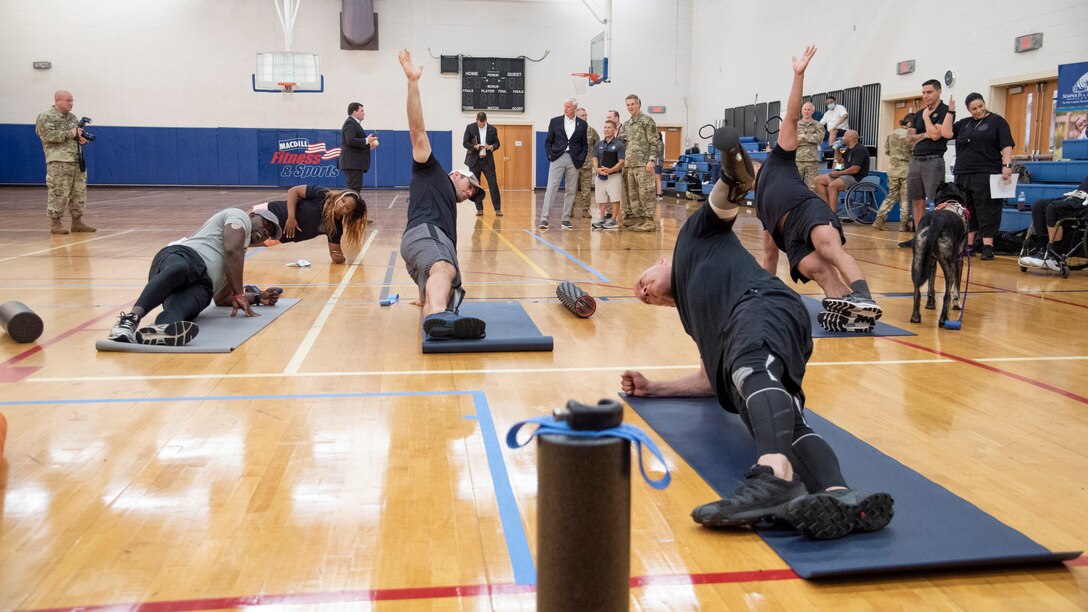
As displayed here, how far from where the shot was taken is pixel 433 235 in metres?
5.80

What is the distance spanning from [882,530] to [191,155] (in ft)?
81.7

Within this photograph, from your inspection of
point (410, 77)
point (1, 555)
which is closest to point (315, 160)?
point (410, 77)

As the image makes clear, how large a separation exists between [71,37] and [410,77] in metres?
22.0

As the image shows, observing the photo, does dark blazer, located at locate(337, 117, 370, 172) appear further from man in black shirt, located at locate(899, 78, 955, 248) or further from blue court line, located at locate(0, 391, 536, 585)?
blue court line, located at locate(0, 391, 536, 585)

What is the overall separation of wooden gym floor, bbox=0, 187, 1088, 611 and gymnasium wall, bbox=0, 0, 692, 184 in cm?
1853

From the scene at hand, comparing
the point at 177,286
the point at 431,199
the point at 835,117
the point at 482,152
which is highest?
the point at 835,117

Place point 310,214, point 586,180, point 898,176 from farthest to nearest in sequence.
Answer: point 586,180 → point 898,176 → point 310,214

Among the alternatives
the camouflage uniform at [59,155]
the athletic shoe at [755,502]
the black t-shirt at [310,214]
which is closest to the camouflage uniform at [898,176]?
the black t-shirt at [310,214]

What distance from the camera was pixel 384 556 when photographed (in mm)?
2516

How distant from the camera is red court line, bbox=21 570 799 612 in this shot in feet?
7.22

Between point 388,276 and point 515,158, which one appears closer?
point 388,276

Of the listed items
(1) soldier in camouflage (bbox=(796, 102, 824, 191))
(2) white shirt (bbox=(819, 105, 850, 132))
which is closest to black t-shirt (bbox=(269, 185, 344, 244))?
(1) soldier in camouflage (bbox=(796, 102, 824, 191))

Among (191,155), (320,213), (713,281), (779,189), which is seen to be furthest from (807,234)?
(191,155)

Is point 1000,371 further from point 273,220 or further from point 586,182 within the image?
point 586,182
